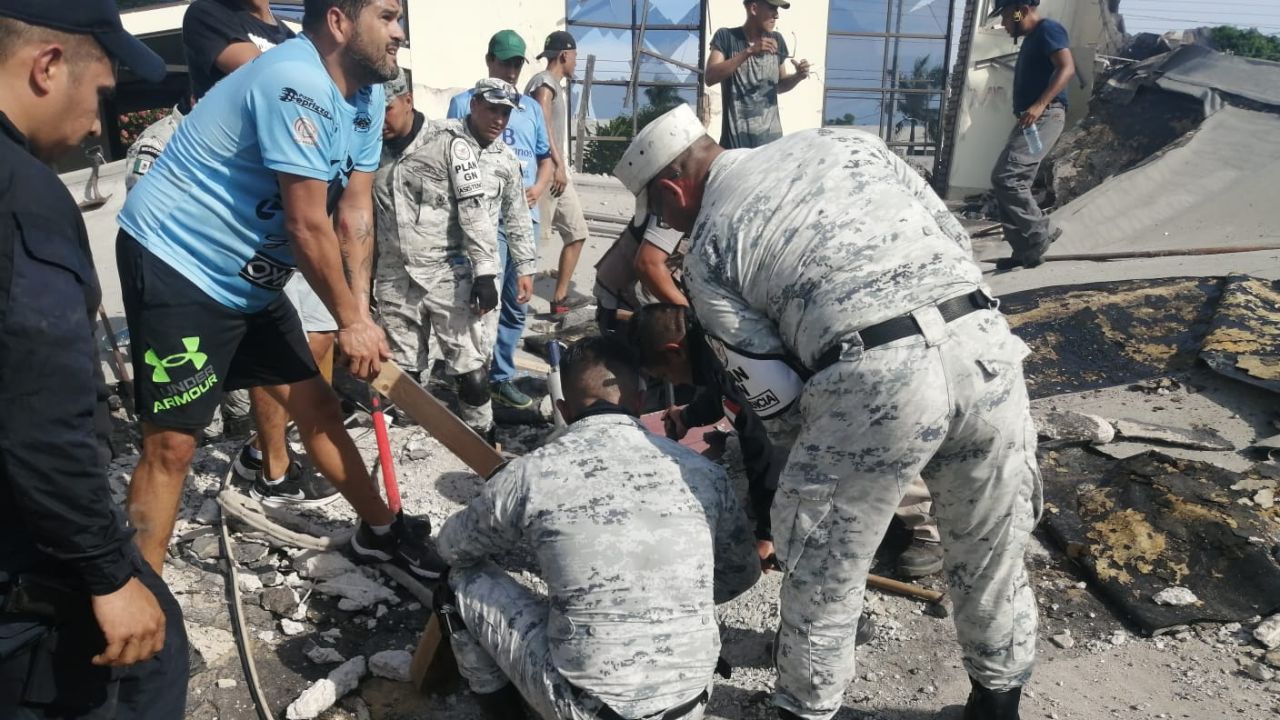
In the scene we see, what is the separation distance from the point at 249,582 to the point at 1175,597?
10.7 ft

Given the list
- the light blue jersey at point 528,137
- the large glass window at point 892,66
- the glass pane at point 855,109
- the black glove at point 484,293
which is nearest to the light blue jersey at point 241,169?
the black glove at point 484,293

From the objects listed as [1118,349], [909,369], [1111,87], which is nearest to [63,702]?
[909,369]

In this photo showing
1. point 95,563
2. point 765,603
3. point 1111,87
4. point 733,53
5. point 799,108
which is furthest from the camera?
point 799,108

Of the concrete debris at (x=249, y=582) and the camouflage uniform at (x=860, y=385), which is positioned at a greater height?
the camouflage uniform at (x=860, y=385)

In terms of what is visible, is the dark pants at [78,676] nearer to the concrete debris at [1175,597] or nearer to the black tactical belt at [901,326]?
the black tactical belt at [901,326]

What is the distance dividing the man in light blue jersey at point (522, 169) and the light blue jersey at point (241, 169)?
200 centimetres

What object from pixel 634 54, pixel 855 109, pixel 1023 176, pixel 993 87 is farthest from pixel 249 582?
pixel 855 109

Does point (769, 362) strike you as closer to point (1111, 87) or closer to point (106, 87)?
point (106, 87)

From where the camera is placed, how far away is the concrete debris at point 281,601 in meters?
3.25

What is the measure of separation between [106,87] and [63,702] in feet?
3.73

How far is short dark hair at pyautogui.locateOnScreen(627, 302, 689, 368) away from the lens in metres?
3.22

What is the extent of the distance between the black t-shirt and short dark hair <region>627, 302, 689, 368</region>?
185 centimetres

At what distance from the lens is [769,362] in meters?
2.32

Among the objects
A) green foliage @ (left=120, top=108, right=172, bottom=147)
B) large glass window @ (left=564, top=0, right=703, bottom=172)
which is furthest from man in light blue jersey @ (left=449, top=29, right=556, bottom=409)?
green foliage @ (left=120, top=108, right=172, bottom=147)
